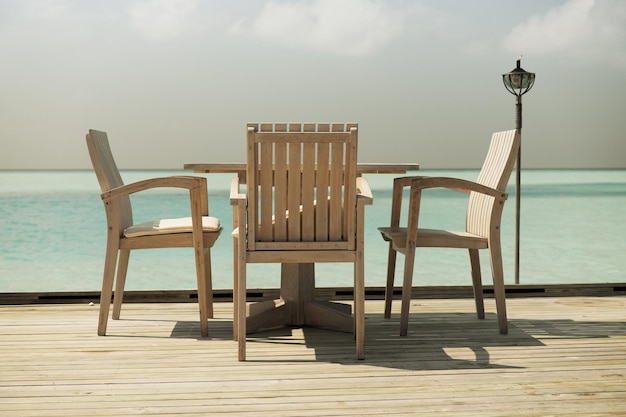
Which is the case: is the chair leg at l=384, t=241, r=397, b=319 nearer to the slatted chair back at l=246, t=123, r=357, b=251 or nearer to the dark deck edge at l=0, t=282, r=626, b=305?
the dark deck edge at l=0, t=282, r=626, b=305

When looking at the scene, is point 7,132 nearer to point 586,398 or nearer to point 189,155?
point 189,155

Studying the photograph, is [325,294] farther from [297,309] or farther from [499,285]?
[499,285]

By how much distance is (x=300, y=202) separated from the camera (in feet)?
10.7

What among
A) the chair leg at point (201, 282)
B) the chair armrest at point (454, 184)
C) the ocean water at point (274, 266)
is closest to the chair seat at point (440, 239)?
the chair armrest at point (454, 184)

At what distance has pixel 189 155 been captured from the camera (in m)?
27.0

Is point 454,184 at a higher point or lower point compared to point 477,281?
higher

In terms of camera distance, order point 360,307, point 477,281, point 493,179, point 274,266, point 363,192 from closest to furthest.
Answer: point 360,307
point 363,192
point 493,179
point 477,281
point 274,266

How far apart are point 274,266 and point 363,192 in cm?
869

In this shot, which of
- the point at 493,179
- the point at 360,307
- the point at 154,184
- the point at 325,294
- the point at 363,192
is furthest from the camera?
the point at 325,294

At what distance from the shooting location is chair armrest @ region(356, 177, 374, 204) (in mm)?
3236

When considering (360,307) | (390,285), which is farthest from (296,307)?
(360,307)

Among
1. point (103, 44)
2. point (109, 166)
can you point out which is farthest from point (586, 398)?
point (103, 44)

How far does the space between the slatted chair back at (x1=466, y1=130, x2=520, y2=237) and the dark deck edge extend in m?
0.80

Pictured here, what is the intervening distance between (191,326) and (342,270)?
7.63 m
